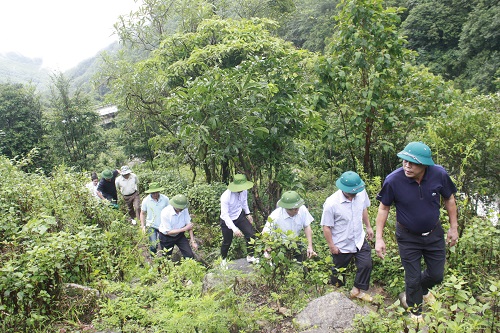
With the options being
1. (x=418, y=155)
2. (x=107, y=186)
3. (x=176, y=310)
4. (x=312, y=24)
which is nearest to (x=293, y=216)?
(x=418, y=155)

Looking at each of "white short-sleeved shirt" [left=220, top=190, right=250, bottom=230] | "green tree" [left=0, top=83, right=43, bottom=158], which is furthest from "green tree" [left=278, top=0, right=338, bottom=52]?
"white short-sleeved shirt" [left=220, top=190, right=250, bottom=230]

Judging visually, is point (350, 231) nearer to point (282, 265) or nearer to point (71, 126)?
point (282, 265)

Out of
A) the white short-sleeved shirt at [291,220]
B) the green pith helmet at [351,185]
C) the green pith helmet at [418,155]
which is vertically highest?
the green pith helmet at [418,155]

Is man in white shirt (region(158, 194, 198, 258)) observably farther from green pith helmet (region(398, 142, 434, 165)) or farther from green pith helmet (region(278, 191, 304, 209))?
green pith helmet (region(398, 142, 434, 165))

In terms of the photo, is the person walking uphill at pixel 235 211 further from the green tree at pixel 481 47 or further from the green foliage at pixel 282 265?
the green tree at pixel 481 47

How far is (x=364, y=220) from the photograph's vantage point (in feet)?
14.3

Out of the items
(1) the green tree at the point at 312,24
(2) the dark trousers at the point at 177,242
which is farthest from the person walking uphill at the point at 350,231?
(1) the green tree at the point at 312,24

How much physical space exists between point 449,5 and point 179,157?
104 ft

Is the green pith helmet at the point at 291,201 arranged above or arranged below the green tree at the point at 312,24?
below

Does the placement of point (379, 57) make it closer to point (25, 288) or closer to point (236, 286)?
point (236, 286)

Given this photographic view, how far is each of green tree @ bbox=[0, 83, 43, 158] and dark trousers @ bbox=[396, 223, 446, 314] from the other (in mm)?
16885

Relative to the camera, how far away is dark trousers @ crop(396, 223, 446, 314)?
11.1 ft

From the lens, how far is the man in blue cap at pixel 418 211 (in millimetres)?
3240

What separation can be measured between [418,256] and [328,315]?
1.10 meters
